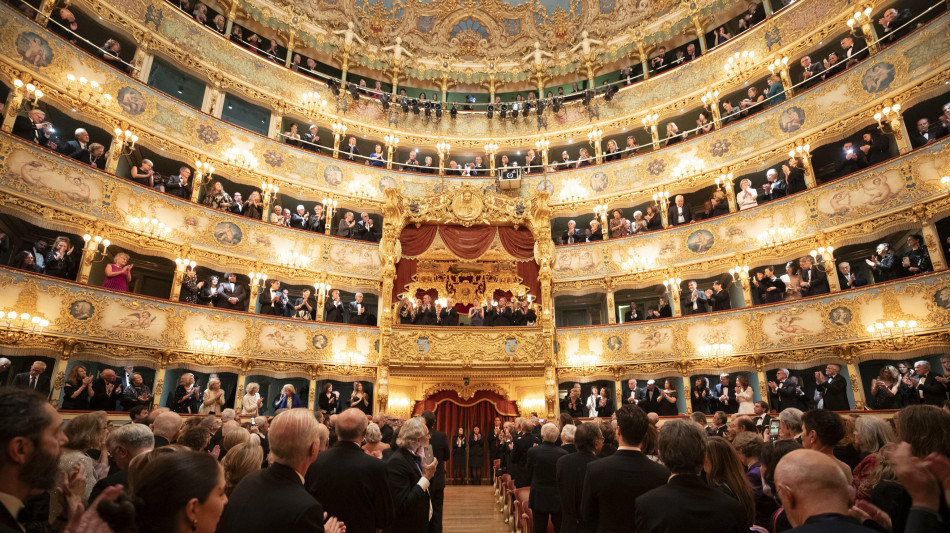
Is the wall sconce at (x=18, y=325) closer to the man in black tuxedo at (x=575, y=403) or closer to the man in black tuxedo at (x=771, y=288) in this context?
the man in black tuxedo at (x=575, y=403)

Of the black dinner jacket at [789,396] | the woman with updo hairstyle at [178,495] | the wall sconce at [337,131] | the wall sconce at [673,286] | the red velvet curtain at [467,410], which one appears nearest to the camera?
the woman with updo hairstyle at [178,495]

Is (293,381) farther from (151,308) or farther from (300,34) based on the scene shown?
(300,34)

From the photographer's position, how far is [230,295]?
13.7 m

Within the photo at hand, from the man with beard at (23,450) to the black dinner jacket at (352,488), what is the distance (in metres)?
1.69

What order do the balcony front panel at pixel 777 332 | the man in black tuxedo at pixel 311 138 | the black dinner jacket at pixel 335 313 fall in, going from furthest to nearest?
the man in black tuxedo at pixel 311 138, the black dinner jacket at pixel 335 313, the balcony front panel at pixel 777 332

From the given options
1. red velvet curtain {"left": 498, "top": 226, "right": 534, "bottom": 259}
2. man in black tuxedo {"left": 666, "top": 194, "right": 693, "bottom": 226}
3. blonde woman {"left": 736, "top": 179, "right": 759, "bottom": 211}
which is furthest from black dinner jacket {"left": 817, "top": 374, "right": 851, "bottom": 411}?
red velvet curtain {"left": 498, "top": 226, "right": 534, "bottom": 259}

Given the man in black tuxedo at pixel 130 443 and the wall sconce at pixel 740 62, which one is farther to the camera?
the wall sconce at pixel 740 62

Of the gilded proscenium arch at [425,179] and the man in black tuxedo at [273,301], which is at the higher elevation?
the gilded proscenium arch at [425,179]

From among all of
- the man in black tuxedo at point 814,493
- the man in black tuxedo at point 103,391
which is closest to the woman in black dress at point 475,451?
the man in black tuxedo at point 103,391

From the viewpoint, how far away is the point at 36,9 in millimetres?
11539

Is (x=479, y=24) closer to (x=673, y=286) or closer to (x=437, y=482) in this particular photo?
(x=673, y=286)

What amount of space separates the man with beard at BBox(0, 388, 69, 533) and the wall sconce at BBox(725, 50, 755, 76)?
730 inches

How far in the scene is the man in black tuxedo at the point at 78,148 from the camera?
37.9 ft

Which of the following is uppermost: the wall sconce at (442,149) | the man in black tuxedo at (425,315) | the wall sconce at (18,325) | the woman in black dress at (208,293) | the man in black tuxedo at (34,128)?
the wall sconce at (442,149)
